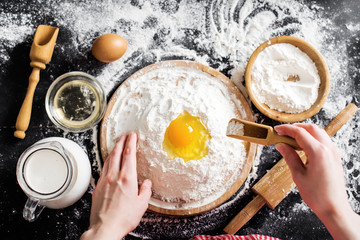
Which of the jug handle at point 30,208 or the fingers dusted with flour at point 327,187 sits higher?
the fingers dusted with flour at point 327,187

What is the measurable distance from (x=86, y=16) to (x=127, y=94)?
390 millimetres

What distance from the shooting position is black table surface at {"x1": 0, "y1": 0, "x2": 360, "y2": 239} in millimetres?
1266

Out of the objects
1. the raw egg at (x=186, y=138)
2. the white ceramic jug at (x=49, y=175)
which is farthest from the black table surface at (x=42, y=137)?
the raw egg at (x=186, y=138)

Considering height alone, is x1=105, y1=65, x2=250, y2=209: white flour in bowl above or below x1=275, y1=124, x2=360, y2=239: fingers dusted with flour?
below

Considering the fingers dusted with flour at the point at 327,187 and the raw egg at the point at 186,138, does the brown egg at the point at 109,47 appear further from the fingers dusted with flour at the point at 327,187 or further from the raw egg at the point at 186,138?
the fingers dusted with flour at the point at 327,187

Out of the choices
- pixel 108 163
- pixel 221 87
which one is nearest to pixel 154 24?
pixel 221 87

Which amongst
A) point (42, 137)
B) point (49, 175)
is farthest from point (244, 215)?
point (42, 137)

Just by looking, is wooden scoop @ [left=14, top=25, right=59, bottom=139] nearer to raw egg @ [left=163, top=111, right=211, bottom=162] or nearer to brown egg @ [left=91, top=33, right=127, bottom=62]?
brown egg @ [left=91, top=33, right=127, bottom=62]

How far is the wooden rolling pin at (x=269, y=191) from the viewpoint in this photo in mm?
1241

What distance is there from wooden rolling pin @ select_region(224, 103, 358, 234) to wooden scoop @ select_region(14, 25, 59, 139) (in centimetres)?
91

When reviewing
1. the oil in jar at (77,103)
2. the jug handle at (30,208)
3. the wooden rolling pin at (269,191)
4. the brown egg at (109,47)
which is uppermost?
the brown egg at (109,47)

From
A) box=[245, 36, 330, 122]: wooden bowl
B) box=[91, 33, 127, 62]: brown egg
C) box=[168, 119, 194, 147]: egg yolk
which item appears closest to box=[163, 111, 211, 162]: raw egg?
box=[168, 119, 194, 147]: egg yolk

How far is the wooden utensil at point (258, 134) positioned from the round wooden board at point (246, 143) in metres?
0.22

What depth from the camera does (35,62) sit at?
4.04ft
